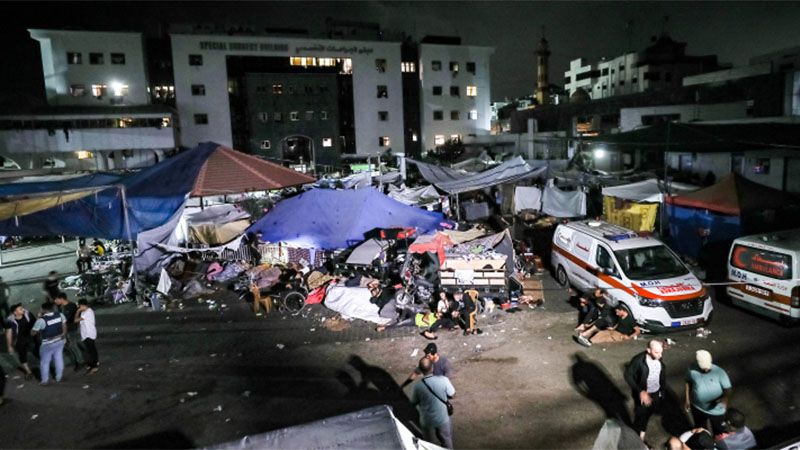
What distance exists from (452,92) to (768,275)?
149ft

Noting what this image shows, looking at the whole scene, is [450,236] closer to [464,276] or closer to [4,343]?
[464,276]

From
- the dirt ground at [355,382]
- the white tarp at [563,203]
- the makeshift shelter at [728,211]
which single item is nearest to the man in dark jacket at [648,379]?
the dirt ground at [355,382]

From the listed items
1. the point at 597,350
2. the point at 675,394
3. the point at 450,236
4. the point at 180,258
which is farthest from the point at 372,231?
the point at 675,394

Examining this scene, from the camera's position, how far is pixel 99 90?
41969 millimetres

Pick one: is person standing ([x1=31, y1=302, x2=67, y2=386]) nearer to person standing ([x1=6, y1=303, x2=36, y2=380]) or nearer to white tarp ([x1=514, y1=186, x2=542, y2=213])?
person standing ([x1=6, y1=303, x2=36, y2=380])

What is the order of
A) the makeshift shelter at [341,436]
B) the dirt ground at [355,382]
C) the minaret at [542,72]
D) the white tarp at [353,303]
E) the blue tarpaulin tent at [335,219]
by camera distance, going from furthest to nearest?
the minaret at [542,72]
the blue tarpaulin tent at [335,219]
the white tarp at [353,303]
the dirt ground at [355,382]
the makeshift shelter at [341,436]

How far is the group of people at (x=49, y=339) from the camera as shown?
8844mm

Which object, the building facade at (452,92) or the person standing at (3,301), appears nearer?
the person standing at (3,301)

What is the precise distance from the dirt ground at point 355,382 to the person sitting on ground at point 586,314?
0.45 meters

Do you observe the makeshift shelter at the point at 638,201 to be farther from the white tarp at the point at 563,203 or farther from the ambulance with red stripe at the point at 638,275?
the ambulance with red stripe at the point at 638,275

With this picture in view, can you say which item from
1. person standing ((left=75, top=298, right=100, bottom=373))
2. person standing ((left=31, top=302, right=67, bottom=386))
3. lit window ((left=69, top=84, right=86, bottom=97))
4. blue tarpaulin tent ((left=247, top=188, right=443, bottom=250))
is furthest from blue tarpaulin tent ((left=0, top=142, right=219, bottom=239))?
lit window ((left=69, top=84, right=86, bottom=97))

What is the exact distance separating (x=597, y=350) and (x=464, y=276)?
3934 millimetres

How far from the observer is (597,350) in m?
9.80

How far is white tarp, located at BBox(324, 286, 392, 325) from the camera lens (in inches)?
485
